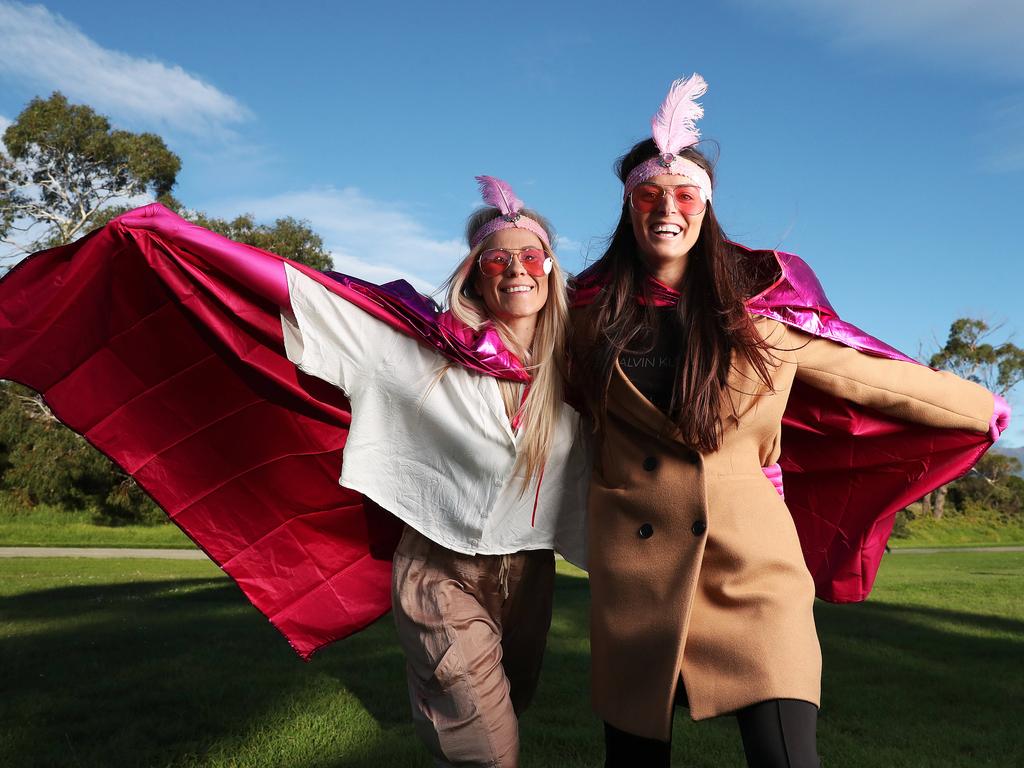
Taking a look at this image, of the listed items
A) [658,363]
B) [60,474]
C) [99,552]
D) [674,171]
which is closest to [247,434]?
[658,363]

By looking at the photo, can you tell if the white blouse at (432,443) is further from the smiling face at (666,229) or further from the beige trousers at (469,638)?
the smiling face at (666,229)

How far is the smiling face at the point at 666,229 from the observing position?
9.90ft

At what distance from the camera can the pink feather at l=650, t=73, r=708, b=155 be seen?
3188 mm

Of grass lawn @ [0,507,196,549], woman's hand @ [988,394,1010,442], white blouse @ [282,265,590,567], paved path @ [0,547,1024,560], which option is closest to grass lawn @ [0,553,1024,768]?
white blouse @ [282,265,590,567]

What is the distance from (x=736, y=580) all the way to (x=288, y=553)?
2.05m

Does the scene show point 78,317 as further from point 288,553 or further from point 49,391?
point 288,553

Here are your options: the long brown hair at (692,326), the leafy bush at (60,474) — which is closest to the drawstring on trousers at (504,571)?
the long brown hair at (692,326)

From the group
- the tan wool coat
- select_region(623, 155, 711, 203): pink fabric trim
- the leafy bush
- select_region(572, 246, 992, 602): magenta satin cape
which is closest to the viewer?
the tan wool coat

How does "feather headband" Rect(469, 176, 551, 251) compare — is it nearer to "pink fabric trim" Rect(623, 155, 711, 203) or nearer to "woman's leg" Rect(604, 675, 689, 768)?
"pink fabric trim" Rect(623, 155, 711, 203)

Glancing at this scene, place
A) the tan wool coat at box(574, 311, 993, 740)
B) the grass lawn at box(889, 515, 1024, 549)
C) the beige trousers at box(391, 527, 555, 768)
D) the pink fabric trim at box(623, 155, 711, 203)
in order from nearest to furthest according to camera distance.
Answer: the tan wool coat at box(574, 311, 993, 740), the beige trousers at box(391, 527, 555, 768), the pink fabric trim at box(623, 155, 711, 203), the grass lawn at box(889, 515, 1024, 549)

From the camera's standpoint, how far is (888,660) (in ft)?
21.7

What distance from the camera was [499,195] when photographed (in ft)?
11.4

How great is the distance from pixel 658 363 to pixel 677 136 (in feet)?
2.86

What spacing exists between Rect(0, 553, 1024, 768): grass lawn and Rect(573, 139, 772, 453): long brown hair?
217cm
